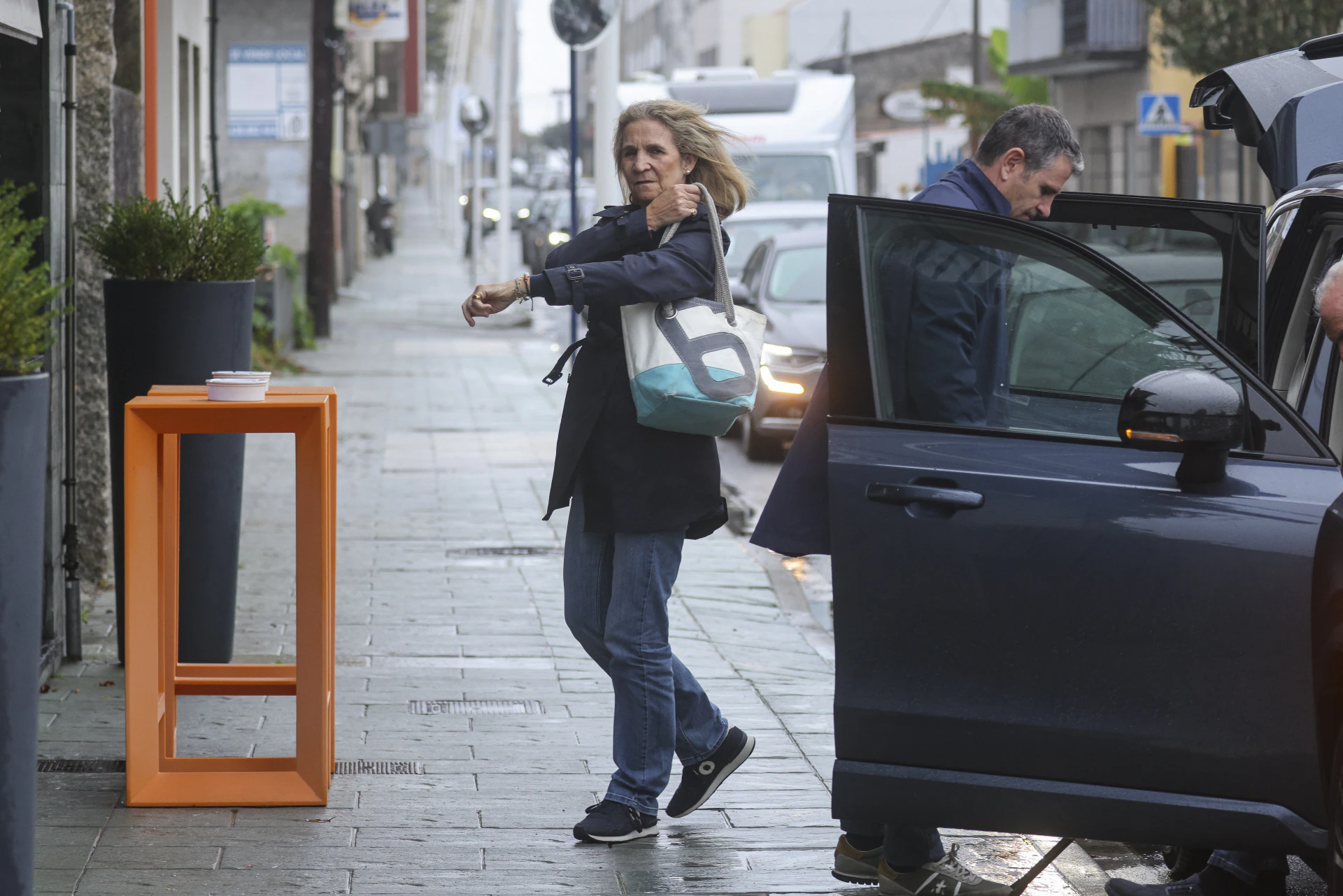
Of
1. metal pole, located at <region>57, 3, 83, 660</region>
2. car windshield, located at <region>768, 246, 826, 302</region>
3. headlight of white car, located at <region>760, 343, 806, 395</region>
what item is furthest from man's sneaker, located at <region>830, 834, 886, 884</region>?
car windshield, located at <region>768, 246, 826, 302</region>

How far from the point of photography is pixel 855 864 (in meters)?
4.30

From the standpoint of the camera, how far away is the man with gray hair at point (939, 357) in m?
3.80

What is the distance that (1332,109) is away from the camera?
5199 mm

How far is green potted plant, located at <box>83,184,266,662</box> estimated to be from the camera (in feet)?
19.2

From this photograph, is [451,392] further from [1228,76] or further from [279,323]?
[1228,76]

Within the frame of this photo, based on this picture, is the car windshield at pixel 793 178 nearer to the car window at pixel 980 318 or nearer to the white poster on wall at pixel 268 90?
the white poster on wall at pixel 268 90

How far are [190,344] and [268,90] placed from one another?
1707cm

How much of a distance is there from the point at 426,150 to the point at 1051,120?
89.0m

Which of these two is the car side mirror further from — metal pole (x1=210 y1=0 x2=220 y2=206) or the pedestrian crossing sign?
the pedestrian crossing sign

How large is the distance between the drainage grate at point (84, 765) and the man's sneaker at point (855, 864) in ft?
6.98

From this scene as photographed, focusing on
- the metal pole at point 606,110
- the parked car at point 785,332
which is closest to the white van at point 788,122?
the metal pole at point 606,110

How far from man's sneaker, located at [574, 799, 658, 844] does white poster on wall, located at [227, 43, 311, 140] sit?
60.1ft

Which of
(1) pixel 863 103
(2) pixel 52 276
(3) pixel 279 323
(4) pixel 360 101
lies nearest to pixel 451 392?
(3) pixel 279 323

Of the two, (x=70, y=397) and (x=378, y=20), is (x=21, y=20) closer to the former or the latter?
(x=70, y=397)
